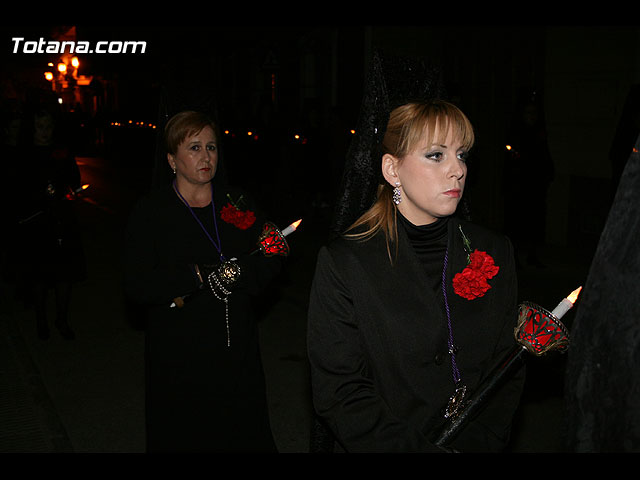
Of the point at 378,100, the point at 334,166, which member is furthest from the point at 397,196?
the point at 334,166

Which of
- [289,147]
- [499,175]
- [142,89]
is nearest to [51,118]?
[499,175]

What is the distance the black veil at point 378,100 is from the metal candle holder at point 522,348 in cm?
70

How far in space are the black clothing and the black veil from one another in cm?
151

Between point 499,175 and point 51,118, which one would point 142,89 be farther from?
point 51,118

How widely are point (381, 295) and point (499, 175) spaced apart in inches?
434

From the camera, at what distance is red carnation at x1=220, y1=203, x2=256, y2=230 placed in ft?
13.6

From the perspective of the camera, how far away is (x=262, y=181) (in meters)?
14.2

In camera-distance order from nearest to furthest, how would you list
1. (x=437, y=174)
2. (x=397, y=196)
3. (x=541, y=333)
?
(x=541, y=333) < (x=437, y=174) < (x=397, y=196)

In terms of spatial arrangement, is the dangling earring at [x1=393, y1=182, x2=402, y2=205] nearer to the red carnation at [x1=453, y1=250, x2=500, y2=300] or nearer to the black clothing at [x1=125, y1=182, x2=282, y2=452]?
the red carnation at [x1=453, y1=250, x2=500, y2=300]

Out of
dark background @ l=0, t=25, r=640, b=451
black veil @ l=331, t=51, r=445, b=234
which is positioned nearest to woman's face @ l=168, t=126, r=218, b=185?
dark background @ l=0, t=25, r=640, b=451

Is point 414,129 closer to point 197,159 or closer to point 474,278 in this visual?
point 474,278

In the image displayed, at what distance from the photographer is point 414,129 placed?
2.35 meters

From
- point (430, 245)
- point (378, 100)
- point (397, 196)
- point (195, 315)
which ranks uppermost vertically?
point (378, 100)

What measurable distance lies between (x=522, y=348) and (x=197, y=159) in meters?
2.48
